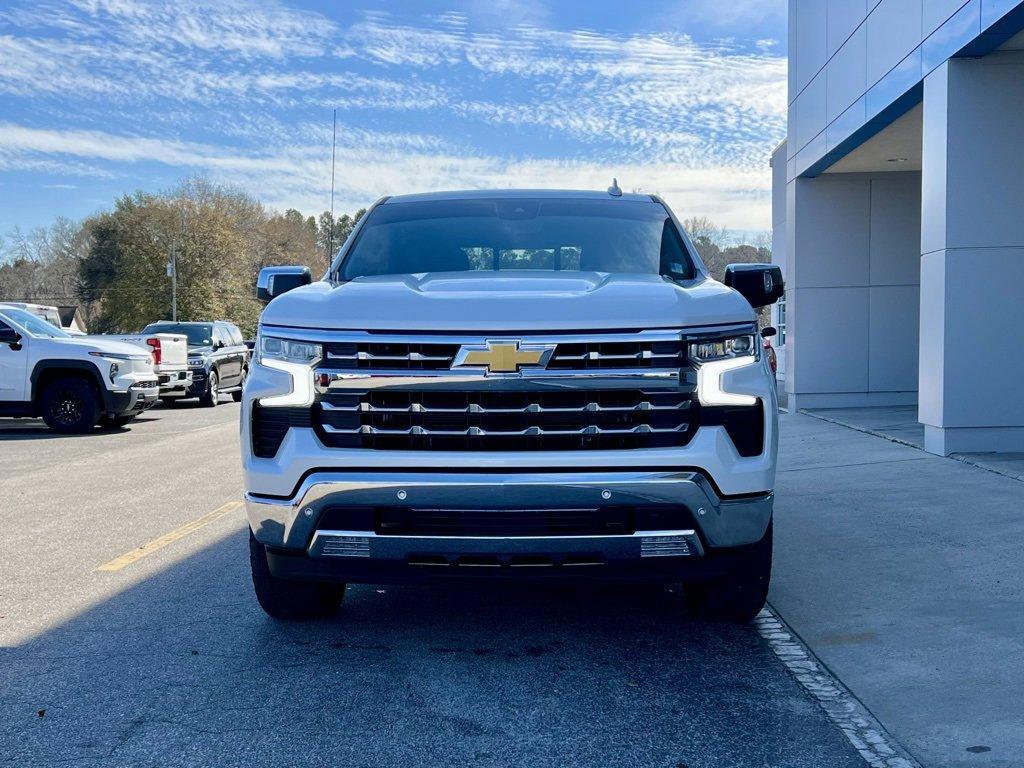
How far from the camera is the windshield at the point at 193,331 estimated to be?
916 inches

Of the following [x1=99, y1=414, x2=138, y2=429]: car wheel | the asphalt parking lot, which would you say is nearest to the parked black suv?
[x1=99, y1=414, x2=138, y2=429]: car wheel

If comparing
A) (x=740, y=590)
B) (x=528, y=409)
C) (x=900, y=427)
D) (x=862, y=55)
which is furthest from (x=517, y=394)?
(x=862, y=55)

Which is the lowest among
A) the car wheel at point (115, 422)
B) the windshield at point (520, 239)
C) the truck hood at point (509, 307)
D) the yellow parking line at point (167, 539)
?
the car wheel at point (115, 422)

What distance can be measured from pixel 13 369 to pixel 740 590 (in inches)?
542

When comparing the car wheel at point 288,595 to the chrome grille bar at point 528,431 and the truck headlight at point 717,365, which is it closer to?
the chrome grille bar at point 528,431

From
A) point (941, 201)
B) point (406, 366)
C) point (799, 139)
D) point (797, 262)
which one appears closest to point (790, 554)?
point (406, 366)

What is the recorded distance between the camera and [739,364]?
4258 mm

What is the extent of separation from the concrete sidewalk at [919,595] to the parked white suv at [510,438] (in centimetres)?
82

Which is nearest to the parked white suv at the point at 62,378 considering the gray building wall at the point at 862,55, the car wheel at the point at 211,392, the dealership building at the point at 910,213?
the car wheel at the point at 211,392

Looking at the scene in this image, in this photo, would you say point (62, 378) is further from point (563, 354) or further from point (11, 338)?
point (563, 354)

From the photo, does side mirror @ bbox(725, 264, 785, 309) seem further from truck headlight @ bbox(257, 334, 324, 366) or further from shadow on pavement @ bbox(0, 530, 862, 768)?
truck headlight @ bbox(257, 334, 324, 366)

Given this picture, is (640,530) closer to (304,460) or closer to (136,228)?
(304,460)

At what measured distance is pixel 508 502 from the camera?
4.00 m

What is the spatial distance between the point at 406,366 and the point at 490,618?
1.60 metres
